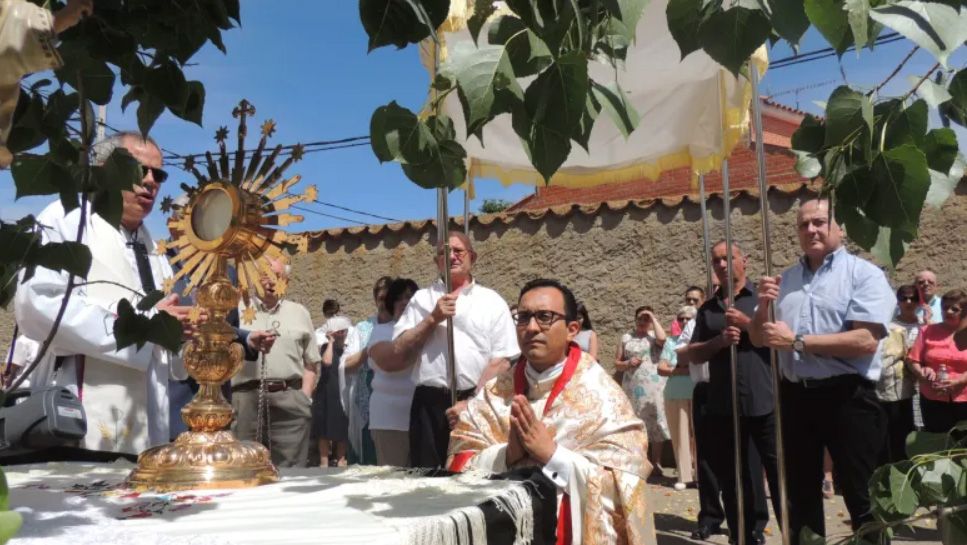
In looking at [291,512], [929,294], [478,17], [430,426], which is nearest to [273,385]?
[430,426]

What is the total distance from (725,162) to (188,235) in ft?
10.5

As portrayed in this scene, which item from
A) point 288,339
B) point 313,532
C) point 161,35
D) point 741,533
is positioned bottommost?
point 741,533

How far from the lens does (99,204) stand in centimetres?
175

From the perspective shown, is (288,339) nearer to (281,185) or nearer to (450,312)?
(450,312)

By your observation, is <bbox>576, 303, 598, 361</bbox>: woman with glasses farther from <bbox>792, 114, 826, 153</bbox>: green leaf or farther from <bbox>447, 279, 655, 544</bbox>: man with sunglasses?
<bbox>792, 114, 826, 153</bbox>: green leaf

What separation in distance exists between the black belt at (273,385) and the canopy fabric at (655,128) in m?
1.80

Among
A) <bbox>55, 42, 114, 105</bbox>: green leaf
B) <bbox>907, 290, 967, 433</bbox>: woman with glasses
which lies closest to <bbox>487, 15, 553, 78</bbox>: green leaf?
<bbox>55, 42, 114, 105</bbox>: green leaf

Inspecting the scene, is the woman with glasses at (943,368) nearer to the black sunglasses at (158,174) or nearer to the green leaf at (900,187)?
the black sunglasses at (158,174)

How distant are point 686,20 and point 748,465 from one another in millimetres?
4371

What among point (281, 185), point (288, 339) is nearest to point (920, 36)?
point (281, 185)

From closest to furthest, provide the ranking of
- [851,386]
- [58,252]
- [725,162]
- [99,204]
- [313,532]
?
[313,532] → [58,252] → [99,204] → [851,386] → [725,162]

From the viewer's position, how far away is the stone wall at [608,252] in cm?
743

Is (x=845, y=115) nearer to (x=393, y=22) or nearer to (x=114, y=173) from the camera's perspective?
(x=393, y=22)

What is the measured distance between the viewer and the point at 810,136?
137cm
